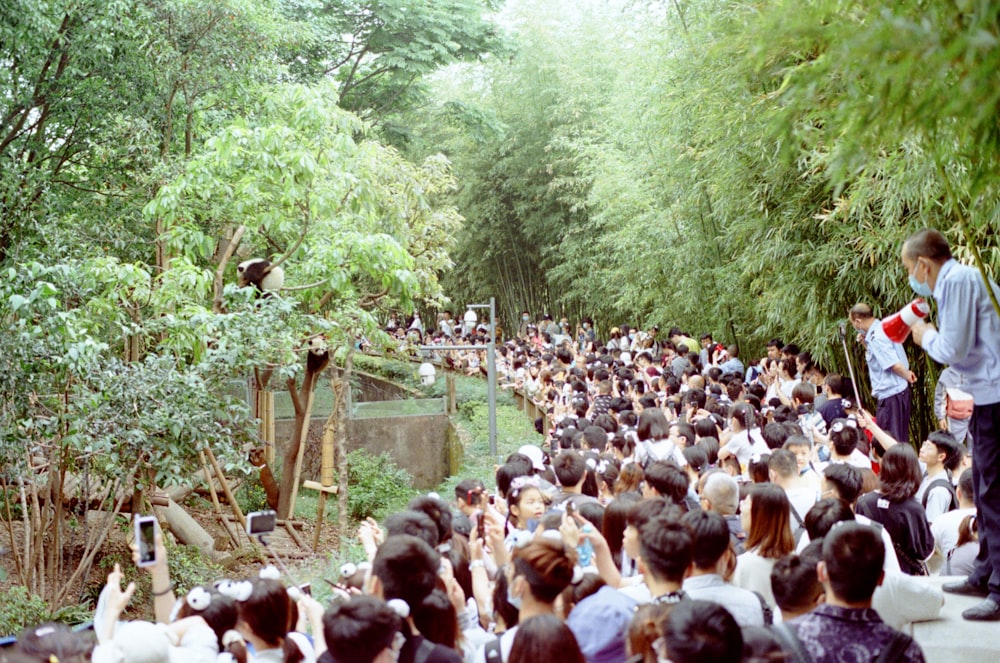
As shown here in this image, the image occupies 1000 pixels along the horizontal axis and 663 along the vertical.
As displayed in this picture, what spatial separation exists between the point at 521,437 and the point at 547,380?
0.89 metres

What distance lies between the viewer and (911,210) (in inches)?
268

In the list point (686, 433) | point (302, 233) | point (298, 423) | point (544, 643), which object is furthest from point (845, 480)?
point (298, 423)

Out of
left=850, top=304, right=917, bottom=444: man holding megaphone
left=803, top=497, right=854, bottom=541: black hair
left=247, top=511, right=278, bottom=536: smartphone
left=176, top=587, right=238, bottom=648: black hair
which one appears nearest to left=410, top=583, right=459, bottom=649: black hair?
left=176, top=587, right=238, bottom=648: black hair

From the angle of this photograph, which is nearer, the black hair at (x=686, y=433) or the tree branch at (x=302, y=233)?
the black hair at (x=686, y=433)

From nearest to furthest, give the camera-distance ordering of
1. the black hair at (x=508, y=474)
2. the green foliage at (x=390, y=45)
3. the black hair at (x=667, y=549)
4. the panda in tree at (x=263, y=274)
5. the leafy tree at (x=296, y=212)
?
the black hair at (x=667, y=549)
the black hair at (x=508, y=474)
the leafy tree at (x=296, y=212)
the panda in tree at (x=263, y=274)
the green foliage at (x=390, y=45)

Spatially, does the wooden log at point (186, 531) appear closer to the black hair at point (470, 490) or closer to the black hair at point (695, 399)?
the black hair at point (695, 399)

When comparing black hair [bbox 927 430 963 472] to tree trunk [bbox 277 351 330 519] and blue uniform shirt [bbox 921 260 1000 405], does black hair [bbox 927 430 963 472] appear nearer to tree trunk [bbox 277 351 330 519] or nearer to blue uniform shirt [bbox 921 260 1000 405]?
blue uniform shirt [bbox 921 260 1000 405]

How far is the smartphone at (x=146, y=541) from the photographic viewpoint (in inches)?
131

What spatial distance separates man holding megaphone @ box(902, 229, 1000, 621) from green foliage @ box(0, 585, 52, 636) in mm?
5886

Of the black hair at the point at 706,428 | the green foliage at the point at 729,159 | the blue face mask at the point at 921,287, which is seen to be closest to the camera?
the green foliage at the point at 729,159

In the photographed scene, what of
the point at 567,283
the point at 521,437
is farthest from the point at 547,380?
the point at 567,283

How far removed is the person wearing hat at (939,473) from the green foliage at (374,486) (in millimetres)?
9369

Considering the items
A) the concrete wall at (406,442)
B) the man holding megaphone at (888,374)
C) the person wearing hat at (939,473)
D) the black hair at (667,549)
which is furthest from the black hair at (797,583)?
the concrete wall at (406,442)

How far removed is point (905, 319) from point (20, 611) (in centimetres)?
601
